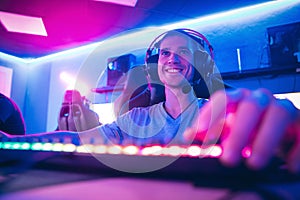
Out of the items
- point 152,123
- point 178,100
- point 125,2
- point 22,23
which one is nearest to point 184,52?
point 178,100

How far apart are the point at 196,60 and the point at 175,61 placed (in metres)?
0.09

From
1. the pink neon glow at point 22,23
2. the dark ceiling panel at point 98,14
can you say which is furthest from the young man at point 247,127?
the pink neon glow at point 22,23

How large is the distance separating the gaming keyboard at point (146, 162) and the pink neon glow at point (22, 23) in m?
2.72

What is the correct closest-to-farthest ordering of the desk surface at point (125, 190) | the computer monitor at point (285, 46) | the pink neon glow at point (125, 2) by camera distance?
the desk surface at point (125, 190) < the computer monitor at point (285, 46) < the pink neon glow at point (125, 2)

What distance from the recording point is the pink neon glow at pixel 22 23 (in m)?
2.61

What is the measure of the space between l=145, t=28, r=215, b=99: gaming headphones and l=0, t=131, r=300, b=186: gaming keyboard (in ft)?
2.40

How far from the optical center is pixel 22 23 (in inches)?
108

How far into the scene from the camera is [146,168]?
253mm

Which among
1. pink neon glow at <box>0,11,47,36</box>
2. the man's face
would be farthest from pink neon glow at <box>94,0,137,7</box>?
the man's face

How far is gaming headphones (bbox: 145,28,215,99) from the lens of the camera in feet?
3.21

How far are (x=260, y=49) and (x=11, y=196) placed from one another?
2.53 meters

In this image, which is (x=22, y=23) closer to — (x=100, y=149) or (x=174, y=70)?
(x=174, y=70)

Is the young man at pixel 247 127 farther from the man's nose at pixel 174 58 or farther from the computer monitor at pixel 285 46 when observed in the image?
the computer monitor at pixel 285 46

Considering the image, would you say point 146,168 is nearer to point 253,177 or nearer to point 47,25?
point 253,177
